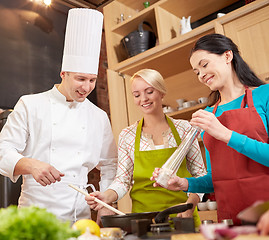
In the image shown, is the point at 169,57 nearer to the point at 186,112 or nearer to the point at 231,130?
the point at 186,112

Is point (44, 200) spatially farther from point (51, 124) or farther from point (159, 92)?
point (159, 92)

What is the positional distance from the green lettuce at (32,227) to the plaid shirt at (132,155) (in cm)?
95

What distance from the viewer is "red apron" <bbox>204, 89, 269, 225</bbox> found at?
3.99ft

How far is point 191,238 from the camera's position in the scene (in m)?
0.70

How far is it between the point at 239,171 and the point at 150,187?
19.5 inches

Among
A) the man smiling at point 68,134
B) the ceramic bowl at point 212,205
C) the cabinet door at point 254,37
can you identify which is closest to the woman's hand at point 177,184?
the man smiling at point 68,134

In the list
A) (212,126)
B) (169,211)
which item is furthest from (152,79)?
(169,211)

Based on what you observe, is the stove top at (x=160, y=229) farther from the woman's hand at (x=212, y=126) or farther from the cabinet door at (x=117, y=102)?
the cabinet door at (x=117, y=102)

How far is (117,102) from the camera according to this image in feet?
9.53

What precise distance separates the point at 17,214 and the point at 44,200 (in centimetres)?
101

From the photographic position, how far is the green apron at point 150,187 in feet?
5.07

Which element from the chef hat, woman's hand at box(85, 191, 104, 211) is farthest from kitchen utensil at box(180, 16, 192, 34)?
woman's hand at box(85, 191, 104, 211)

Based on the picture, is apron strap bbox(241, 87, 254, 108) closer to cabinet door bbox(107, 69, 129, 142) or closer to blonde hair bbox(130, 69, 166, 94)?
blonde hair bbox(130, 69, 166, 94)

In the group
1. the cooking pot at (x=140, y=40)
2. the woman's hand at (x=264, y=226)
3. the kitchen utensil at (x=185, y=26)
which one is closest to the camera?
the woman's hand at (x=264, y=226)
